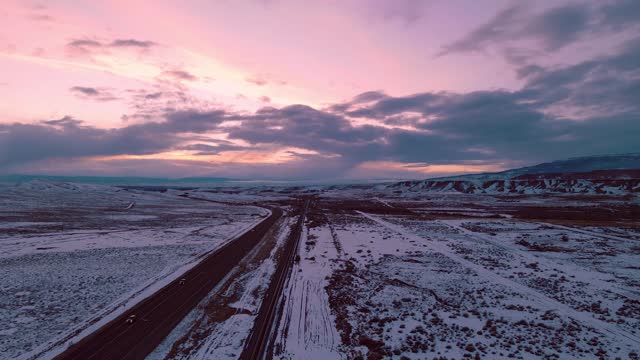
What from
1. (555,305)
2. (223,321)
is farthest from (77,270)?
(555,305)

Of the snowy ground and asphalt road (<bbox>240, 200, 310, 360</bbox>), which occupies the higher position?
the snowy ground

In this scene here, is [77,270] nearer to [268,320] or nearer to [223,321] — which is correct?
[223,321]

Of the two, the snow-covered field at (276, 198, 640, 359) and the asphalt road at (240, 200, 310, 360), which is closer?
the asphalt road at (240, 200, 310, 360)

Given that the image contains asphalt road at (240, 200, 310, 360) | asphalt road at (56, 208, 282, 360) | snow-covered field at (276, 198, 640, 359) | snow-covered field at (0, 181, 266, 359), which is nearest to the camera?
asphalt road at (56, 208, 282, 360)

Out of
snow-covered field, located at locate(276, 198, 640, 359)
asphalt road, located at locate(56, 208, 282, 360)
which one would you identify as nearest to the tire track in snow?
snow-covered field, located at locate(276, 198, 640, 359)

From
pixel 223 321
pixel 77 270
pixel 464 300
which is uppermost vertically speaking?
pixel 77 270

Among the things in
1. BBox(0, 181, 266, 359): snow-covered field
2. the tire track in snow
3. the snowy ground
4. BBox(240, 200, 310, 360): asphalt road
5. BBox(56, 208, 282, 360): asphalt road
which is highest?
BBox(0, 181, 266, 359): snow-covered field

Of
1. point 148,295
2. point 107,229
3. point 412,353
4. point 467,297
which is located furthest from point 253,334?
point 107,229

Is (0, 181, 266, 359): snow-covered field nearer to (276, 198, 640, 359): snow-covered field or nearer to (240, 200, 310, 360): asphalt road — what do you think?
(240, 200, 310, 360): asphalt road
